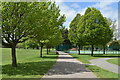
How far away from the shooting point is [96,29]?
3284 centimetres

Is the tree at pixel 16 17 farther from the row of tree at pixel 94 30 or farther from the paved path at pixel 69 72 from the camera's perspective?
the row of tree at pixel 94 30

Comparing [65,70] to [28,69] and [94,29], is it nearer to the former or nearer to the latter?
[28,69]

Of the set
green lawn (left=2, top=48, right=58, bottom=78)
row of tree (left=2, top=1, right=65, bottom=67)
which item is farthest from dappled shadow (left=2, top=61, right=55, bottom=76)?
row of tree (left=2, top=1, right=65, bottom=67)

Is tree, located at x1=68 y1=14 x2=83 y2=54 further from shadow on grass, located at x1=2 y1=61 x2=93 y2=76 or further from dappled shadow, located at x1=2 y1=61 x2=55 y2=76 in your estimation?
dappled shadow, located at x1=2 y1=61 x2=55 y2=76

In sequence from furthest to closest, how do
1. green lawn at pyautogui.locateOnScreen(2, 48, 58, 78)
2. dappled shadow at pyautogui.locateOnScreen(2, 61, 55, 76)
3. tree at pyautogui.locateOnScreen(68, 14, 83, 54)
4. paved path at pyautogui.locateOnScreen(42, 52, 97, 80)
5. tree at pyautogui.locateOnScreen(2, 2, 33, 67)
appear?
1. tree at pyautogui.locateOnScreen(68, 14, 83, 54)
2. tree at pyautogui.locateOnScreen(2, 2, 33, 67)
3. dappled shadow at pyautogui.locateOnScreen(2, 61, 55, 76)
4. green lawn at pyautogui.locateOnScreen(2, 48, 58, 78)
5. paved path at pyautogui.locateOnScreen(42, 52, 97, 80)

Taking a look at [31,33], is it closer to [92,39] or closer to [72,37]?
[92,39]

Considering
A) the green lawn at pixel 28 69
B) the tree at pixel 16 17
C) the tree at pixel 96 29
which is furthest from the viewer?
the tree at pixel 96 29

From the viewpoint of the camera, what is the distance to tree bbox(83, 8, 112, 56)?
3283 centimetres

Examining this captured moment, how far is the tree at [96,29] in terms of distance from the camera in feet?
108

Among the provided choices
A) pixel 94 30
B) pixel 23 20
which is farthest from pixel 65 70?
pixel 94 30

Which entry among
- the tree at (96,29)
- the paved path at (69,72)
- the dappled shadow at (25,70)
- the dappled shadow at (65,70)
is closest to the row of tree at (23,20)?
the dappled shadow at (25,70)

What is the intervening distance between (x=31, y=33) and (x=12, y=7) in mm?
2907

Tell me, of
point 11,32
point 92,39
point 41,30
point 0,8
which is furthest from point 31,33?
point 92,39

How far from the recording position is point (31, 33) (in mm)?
14961
